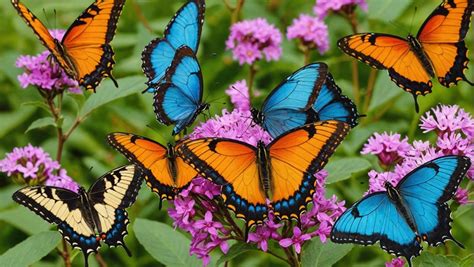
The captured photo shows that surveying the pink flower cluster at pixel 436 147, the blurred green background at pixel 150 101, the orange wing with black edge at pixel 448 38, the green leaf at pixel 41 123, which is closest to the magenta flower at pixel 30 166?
the green leaf at pixel 41 123

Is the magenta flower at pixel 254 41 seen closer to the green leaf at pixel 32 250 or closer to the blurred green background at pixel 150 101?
the blurred green background at pixel 150 101

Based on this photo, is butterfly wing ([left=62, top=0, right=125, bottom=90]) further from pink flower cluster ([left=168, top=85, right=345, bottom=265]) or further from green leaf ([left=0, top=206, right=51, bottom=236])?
pink flower cluster ([left=168, top=85, right=345, bottom=265])

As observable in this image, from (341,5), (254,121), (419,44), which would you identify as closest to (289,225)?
(254,121)

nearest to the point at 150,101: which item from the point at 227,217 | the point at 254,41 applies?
the point at 254,41

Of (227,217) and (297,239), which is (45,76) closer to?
(227,217)

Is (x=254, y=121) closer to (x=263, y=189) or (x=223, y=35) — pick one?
(x=263, y=189)

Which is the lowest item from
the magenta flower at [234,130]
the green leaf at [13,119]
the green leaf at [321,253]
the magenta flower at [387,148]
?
the green leaf at [321,253]

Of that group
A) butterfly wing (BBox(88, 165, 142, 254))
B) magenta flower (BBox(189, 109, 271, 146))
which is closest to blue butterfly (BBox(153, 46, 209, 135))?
butterfly wing (BBox(88, 165, 142, 254))
